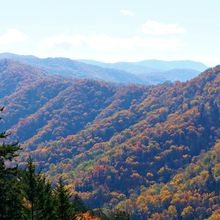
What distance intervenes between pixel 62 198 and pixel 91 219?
68.6 meters

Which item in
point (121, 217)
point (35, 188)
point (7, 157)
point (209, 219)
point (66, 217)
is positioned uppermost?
point (7, 157)

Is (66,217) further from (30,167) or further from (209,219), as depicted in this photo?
(209,219)

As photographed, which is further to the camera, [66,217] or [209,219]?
[209,219]

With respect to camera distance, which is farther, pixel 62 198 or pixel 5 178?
pixel 62 198

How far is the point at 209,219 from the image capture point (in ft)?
655

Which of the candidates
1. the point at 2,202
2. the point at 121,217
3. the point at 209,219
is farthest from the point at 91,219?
the point at 209,219

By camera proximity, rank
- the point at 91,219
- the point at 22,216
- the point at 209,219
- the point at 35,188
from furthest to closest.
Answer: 1. the point at 209,219
2. the point at 91,219
3. the point at 35,188
4. the point at 22,216

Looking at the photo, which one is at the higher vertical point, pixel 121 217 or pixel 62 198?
pixel 62 198

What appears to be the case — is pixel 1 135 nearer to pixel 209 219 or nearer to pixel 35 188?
pixel 35 188

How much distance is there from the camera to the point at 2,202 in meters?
23.8

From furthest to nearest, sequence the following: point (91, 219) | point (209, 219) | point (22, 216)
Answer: point (209, 219) < point (91, 219) < point (22, 216)

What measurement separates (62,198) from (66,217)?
126 cm

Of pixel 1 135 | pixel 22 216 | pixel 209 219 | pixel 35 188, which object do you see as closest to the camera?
pixel 1 135

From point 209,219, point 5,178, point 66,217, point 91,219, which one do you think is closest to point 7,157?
point 5,178
